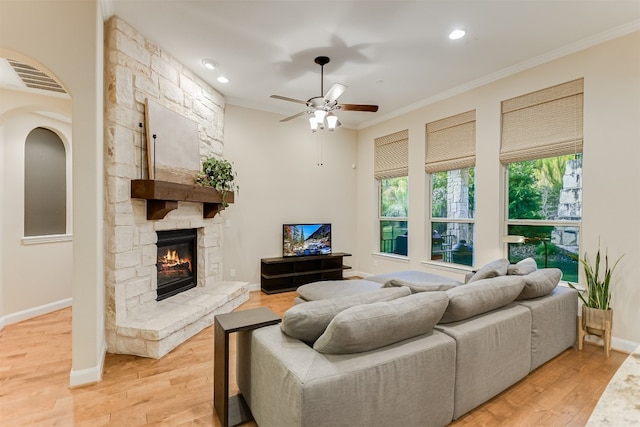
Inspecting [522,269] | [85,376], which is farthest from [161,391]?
[522,269]

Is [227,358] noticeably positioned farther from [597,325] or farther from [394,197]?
[394,197]

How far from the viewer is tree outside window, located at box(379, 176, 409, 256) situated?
18.7ft

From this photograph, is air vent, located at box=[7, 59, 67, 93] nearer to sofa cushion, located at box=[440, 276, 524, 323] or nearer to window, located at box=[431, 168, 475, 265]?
sofa cushion, located at box=[440, 276, 524, 323]

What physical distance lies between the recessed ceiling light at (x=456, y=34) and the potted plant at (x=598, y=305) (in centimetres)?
254

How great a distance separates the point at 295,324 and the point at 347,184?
483cm

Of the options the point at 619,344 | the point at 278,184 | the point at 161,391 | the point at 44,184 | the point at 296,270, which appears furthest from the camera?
the point at 296,270

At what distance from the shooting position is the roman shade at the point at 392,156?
5.52m

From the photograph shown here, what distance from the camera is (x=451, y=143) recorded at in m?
4.73

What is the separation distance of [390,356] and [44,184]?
4.83 metres

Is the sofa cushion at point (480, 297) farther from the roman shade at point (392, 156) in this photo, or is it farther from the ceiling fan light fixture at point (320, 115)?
the roman shade at point (392, 156)

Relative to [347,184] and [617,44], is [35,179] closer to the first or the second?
[347,184]

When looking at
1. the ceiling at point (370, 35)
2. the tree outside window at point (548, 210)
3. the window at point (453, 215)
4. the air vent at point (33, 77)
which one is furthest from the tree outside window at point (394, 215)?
the air vent at point (33, 77)

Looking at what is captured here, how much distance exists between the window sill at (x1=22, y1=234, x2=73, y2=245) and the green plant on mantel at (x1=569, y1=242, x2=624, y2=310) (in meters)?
6.10

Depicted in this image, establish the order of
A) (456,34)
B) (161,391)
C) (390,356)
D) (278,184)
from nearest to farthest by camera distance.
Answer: (390,356), (161,391), (456,34), (278,184)
